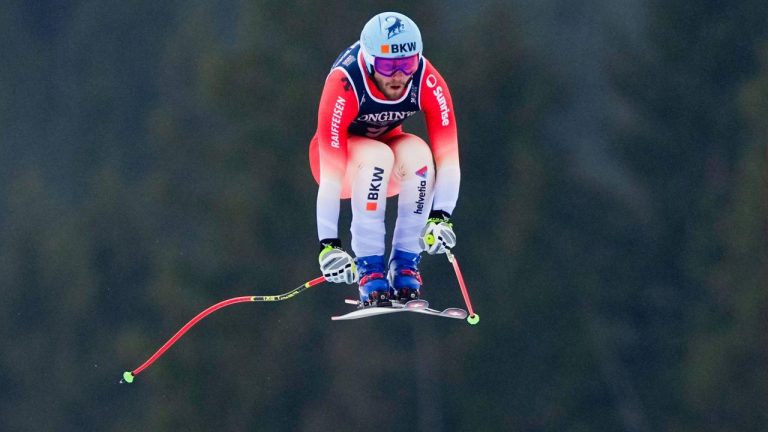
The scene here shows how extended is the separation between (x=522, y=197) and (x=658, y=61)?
2829mm

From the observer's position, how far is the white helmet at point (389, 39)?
943 cm

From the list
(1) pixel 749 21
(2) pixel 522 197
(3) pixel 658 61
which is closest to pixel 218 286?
(2) pixel 522 197

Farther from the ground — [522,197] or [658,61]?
[658,61]

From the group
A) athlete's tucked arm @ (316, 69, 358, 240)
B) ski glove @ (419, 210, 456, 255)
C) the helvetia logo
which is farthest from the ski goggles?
ski glove @ (419, 210, 456, 255)

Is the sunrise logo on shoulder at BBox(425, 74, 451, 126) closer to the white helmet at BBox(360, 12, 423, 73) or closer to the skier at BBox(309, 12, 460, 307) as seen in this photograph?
the skier at BBox(309, 12, 460, 307)

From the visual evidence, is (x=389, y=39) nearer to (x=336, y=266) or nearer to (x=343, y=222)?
(x=336, y=266)

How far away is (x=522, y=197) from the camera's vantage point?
71.0 ft

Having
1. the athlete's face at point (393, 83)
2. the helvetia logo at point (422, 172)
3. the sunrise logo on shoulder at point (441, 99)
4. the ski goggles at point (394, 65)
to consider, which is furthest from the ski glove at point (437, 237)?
the ski goggles at point (394, 65)

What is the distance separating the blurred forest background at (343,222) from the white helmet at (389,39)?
38.4ft

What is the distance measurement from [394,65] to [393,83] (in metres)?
0.18

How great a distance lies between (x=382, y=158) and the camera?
386 inches

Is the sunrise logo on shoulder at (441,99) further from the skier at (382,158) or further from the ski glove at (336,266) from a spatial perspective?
the ski glove at (336,266)

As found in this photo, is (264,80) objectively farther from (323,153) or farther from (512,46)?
(323,153)

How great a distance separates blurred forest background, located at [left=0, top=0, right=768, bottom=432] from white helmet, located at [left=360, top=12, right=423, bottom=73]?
38.4 ft
